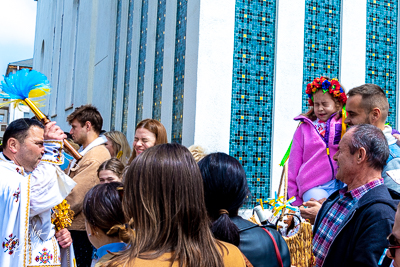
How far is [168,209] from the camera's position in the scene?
63.1 inches

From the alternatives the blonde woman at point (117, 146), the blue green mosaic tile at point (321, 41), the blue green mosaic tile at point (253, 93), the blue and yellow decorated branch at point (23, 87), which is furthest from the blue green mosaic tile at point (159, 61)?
the blue and yellow decorated branch at point (23, 87)

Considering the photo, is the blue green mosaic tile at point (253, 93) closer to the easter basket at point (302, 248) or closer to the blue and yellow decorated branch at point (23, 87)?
the blue and yellow decorated branch at point (23, 87)

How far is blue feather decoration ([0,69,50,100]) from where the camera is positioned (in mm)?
4211

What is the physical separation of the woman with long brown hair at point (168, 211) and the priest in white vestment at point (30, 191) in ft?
7.03

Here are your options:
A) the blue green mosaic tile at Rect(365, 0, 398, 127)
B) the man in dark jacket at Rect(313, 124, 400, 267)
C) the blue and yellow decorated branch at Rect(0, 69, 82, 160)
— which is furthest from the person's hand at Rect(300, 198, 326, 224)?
the blue green mosaic tile at Rect(365, 0, 398, 127)

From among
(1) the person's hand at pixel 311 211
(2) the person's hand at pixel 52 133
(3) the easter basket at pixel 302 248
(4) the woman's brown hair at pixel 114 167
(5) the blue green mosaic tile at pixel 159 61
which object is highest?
(5) the blue green mosaic tile at pixel 159 61

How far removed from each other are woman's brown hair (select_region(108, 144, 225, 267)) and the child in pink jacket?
2.86 metres

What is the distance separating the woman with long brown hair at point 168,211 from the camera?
157cm

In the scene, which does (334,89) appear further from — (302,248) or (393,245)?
(393,245)

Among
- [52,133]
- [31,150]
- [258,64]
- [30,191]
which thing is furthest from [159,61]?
[30,191]

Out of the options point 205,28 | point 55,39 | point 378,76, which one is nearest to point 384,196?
point 205,28

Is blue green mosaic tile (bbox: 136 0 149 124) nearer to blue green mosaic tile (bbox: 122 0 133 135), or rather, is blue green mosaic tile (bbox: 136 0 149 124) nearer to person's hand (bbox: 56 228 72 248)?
blue green mosaic tile (bbox: 122 0 133 135)

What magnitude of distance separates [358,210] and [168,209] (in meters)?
1.47

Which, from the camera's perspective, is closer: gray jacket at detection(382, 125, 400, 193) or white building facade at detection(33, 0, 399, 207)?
gray jacket at detection(382, 125, 400, 193)
